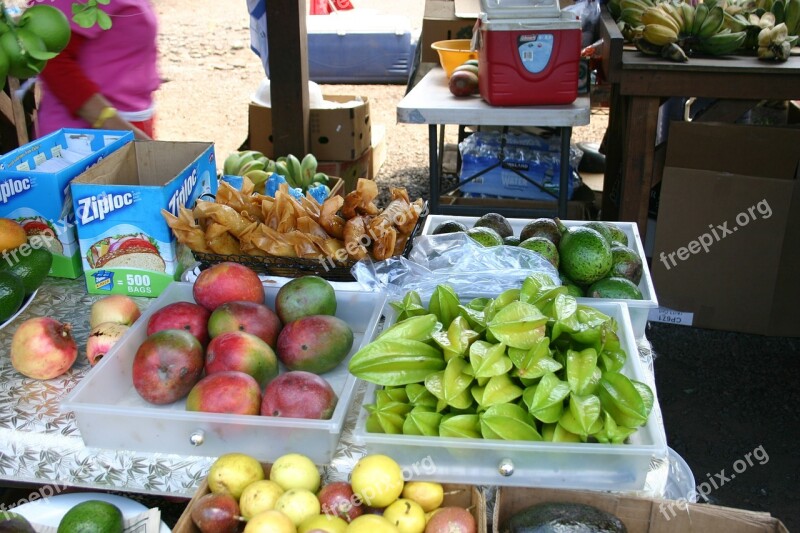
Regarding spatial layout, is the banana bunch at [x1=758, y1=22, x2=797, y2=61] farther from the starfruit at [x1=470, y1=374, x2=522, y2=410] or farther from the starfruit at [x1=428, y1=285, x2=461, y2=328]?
the starfruit at [x1=470, y1=374, x2=522, y2=410]

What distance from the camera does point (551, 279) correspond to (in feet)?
5.72

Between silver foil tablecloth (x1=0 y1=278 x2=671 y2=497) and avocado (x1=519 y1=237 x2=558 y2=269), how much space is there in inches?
25.2

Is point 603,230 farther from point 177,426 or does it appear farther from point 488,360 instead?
point 177,426

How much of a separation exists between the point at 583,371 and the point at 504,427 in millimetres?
194

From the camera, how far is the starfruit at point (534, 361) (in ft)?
4.45

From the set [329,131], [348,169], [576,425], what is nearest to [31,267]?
[576,425]

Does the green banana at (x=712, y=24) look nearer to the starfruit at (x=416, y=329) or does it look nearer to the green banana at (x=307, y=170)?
the green banana at (x=307, y=170)

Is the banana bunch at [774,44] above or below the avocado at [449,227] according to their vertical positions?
above

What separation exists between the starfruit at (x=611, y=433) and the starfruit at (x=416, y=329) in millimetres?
A: 395

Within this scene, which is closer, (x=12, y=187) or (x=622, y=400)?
(x=622, y=400)

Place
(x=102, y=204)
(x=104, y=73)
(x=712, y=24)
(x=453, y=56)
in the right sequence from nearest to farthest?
1. (x=102, y=204)
2. (x=104, y=73)
3. (x=712, y=24)
4. (x=453, y=56)

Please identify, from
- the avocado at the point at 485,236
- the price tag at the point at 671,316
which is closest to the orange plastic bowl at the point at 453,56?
the price tag at the point at 671,316

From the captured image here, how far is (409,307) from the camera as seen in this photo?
1639 millimetres

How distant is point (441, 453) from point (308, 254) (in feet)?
2.65
